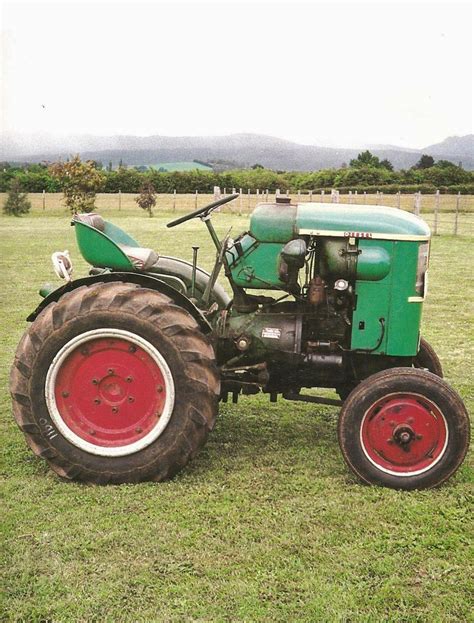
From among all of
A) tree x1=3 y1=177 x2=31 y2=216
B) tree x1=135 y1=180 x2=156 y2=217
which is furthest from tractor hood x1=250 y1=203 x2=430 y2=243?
tree x1=135 y1=180 x2=156 y2=217

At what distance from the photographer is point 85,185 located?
42.6 meters

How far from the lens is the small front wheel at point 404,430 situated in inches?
157

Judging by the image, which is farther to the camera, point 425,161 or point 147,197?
point 425,161

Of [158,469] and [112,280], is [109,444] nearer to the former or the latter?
[158,469]

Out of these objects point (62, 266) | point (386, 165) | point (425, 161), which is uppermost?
point (425, 161)

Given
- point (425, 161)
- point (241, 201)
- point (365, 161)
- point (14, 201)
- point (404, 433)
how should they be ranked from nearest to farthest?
point (404, 433)
point (14, 201)
point (241, 201)
point (365, 161)
point (425, 161)

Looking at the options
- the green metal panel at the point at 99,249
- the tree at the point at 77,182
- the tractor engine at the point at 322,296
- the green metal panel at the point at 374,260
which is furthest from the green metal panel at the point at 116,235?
the tree at the point at 77,182

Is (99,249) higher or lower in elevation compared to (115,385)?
higher

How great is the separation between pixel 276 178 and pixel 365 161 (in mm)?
6307

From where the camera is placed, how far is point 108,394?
414 centimetres

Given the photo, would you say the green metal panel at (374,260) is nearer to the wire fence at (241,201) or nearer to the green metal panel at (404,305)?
the green metal panel at (404,305)

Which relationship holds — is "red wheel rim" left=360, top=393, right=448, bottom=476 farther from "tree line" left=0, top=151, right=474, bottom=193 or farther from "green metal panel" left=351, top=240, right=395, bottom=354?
"tree line" left=0, top=151, right=474, bottom=193

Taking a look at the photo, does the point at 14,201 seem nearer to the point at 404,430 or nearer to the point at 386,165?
the point at 386,165

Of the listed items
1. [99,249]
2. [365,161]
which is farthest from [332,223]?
[365,161]
